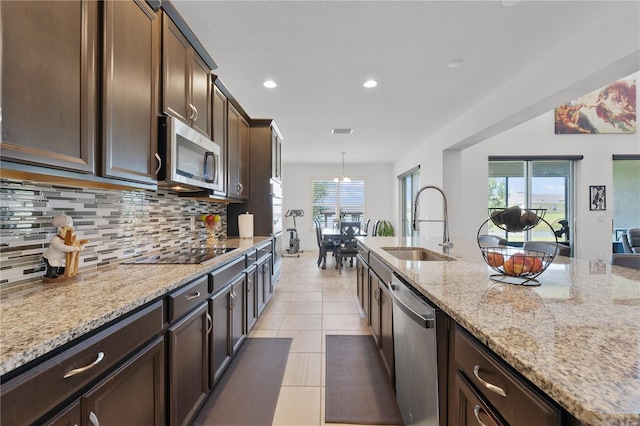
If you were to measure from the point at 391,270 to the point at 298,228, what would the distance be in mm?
6742

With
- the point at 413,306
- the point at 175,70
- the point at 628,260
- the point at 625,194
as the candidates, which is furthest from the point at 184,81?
the point at 625,194

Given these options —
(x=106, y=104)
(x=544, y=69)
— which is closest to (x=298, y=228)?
(x=544, y=69)

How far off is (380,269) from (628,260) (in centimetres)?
163

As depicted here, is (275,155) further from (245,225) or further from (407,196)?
(407,196)

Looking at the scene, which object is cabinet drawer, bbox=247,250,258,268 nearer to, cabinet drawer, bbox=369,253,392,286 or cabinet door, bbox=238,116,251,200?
cabinet door, bbox=238,116,251,200

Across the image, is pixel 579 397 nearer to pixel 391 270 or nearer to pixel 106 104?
pixel 391 270

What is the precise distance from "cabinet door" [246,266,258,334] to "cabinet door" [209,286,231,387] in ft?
1.57

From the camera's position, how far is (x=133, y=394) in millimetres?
1007

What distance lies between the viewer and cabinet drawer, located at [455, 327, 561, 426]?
59cm

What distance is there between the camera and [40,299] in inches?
38.6

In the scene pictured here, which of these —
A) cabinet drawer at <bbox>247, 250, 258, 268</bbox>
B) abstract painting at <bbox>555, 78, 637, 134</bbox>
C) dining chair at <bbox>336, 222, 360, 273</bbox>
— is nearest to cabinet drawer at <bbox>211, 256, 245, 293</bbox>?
cabinet drawer at <bbox>247, 250, 258, 268</bbox>

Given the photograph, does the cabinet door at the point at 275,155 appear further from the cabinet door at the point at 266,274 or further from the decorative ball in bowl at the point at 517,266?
the decorative ball in bowl at the point at 517,266

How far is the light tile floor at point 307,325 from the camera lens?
5.64 feet

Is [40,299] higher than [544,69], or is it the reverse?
[544,69]
